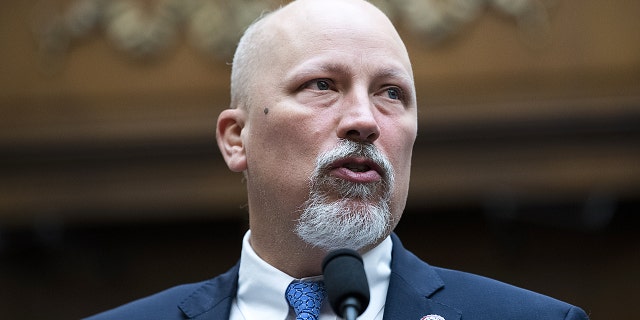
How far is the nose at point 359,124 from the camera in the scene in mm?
2744

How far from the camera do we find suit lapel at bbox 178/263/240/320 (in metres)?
3.05

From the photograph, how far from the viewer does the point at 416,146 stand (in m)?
7.39

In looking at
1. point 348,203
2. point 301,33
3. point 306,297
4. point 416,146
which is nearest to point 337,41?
point 301,33

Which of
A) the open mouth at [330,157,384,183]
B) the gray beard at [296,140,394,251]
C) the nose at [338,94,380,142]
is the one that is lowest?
the gray beard at [296,140,394,251]

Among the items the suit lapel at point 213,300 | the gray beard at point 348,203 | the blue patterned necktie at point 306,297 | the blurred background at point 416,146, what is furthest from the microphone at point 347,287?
the blurred background at point 416,146

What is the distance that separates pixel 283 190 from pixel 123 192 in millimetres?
5007

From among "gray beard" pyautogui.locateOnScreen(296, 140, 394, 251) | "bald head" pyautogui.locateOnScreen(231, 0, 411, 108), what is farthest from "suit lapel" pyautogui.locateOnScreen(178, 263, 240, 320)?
"bald head" pyautogui.locateOnScreen(231, 0, 411, 108)

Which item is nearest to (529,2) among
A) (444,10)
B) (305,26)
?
(444,10)

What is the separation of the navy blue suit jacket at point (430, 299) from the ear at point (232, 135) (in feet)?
1.19

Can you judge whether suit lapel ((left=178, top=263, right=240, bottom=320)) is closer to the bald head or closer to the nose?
the bald head

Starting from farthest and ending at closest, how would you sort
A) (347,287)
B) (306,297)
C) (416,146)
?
1. (416,146)
2. (306,297)
3. (347,287)

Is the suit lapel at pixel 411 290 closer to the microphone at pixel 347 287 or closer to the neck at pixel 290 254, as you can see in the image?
the neck at pixel 290 254

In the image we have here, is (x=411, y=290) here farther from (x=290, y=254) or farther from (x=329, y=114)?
(x=329, y=114)

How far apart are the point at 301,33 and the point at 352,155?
47cm
